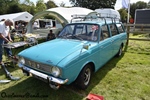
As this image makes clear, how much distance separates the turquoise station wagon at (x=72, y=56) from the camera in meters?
2.90

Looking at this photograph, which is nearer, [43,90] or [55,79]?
[55,79]

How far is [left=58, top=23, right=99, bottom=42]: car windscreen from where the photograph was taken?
13.4ft

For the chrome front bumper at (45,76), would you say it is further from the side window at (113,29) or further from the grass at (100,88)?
the side window at (113,29)

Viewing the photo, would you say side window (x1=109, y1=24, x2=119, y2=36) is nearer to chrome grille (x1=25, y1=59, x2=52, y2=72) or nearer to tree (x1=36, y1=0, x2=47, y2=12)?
chrome grille (x1=25, y1=59, x2=52, y2=72)

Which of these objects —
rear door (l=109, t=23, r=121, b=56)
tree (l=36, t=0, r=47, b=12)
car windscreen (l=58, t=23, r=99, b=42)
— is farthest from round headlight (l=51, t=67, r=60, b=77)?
tree (l=36, t=0, r=47, b=12)

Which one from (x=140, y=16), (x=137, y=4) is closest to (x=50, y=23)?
(x=140, y=16)

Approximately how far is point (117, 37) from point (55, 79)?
11.1 ft

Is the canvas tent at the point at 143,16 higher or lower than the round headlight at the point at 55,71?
higher

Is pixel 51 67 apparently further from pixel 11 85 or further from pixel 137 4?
pixel 137 4

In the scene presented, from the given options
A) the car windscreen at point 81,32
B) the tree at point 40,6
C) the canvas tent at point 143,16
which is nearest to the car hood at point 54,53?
the car windscreen at point 81,32

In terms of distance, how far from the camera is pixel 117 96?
3379 millimetres

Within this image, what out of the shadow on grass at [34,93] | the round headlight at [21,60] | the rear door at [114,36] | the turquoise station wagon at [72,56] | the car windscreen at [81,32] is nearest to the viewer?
the turquoise station wagon at [72,56]

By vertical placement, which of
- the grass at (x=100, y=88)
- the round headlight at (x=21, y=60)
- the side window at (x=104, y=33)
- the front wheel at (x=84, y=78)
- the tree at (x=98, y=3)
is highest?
the tree at (x=98, y=3)

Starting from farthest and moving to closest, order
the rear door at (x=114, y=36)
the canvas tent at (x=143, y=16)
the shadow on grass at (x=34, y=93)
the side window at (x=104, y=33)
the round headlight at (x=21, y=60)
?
the canvas tent at (x=143, y=16) → the rear door at (x=114, y=36) → the side window at (x=104, y=33) → the round headlight at (x=21, y=60) → the shadow on grass at (x=34, y=93)
